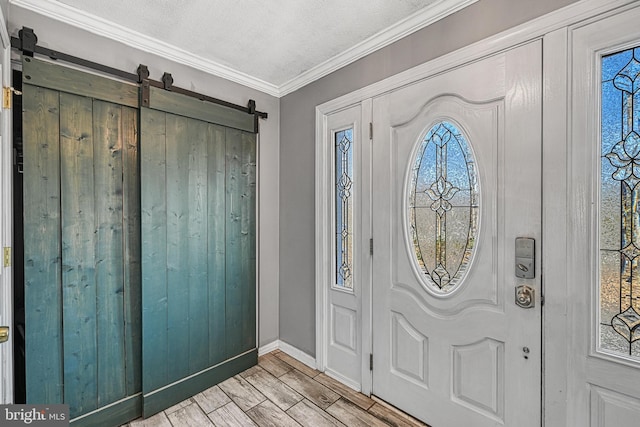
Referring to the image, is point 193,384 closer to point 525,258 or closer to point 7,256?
point 7,256

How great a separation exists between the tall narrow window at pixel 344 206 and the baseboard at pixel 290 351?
773mm

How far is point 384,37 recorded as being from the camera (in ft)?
6.44

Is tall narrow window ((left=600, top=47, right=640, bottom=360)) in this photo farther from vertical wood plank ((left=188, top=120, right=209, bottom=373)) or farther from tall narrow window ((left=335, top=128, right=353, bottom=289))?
vertical wood plank ((left=188, top=120, right=209, bottom=373))

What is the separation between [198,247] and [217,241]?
0.16m

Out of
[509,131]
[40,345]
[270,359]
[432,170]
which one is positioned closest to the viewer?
[509,131]

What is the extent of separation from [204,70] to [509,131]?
7.10 ft

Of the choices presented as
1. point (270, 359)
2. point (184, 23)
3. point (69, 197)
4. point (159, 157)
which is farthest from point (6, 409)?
point (184, 23)

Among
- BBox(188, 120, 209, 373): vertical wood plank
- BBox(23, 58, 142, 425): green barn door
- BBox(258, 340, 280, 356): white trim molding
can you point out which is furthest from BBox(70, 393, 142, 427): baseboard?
BBox(258, 340, 280, 356): white trim molding

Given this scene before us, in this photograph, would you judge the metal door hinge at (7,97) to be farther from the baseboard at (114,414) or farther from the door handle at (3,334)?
the baseboard at (114,414)

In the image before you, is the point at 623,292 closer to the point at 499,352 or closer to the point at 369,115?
the point at 499,352

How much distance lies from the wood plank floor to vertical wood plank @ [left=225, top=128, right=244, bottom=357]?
0.34m

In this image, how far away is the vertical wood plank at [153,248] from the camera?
76.8 inches

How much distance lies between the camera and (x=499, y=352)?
153 centimetres

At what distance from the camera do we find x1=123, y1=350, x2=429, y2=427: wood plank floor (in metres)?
1.87
